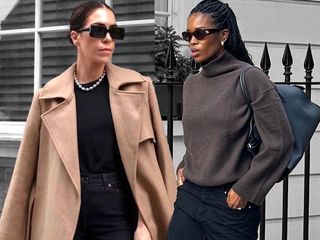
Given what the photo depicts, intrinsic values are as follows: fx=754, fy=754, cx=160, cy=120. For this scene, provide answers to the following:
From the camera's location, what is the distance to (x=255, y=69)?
3.02 m

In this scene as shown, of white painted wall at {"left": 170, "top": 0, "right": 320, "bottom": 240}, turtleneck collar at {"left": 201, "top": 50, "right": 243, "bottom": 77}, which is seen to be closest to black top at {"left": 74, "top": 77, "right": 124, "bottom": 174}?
turtleneck collar at {"left": 201, "top": 50, "right": 243, "bottom": 77}

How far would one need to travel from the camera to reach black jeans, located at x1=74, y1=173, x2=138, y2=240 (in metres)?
3.22

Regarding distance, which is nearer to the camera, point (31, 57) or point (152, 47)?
point (152, 47)

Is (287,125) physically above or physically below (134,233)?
above

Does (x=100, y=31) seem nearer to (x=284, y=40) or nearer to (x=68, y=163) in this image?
(x=68, y=163)

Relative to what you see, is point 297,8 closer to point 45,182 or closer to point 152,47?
point 152,47

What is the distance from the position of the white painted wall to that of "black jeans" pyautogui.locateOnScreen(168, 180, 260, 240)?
3.02 metres

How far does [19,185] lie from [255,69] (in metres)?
1.18

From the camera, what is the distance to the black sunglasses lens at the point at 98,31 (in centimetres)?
321

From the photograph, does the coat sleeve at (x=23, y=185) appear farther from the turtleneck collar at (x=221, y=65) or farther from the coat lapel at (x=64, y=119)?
the turtleneck collar at (x=221, y=65)

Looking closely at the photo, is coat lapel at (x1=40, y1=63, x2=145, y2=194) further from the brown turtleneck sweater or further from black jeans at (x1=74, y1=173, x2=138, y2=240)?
the brown turtleneck sweater

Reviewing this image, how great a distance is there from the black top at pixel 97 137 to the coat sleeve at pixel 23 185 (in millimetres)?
234

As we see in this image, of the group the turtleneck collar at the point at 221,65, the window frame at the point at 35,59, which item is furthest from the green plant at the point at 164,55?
the turtleneck collar at the point at 221,65

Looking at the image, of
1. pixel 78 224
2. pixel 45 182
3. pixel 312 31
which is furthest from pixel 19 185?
pixel 312 31
